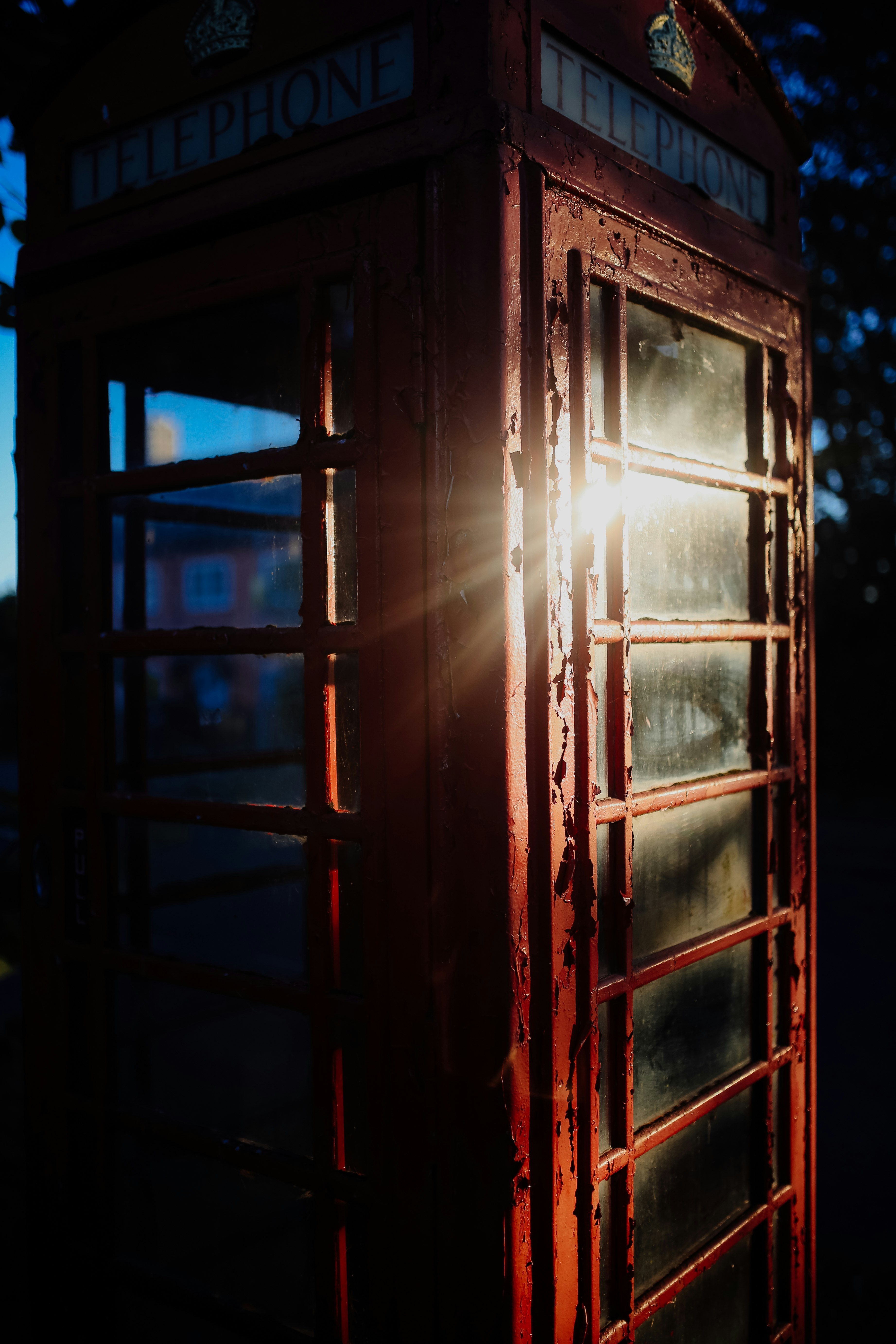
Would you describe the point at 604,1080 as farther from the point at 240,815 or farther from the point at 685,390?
the point at 685,390

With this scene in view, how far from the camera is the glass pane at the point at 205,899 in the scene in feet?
8.20

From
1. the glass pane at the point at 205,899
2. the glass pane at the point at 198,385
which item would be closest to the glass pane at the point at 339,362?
the glass pane at the point at 198,385

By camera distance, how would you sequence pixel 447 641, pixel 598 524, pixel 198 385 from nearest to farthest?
pixel 447 641, pixel 598 524, pixel 198 385

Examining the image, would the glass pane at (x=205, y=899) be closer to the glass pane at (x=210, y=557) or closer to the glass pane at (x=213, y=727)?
the glass pane at (x=213, y=727)

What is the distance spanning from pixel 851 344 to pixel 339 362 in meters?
11.1

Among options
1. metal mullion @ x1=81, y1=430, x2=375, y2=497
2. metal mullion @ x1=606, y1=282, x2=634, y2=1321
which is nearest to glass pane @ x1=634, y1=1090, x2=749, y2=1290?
metal mullion @ x1=606, y1=282, x2=634, y2=1321

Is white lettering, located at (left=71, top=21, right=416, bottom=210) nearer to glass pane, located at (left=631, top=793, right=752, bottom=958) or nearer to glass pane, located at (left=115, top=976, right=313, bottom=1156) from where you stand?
glass pane, located at (left=631, top=793, right=752, bottom=958)

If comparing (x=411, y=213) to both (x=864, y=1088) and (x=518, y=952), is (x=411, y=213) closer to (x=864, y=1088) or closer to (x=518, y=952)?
(x=518, y=952)

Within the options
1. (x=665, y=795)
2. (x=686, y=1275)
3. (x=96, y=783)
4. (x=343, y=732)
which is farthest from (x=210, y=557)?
(x=686, y=1275)

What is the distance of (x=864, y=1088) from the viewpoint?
4082 millimetres

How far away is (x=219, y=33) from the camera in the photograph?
1732 millimetres

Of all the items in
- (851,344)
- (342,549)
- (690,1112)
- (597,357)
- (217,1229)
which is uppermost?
(851,344)

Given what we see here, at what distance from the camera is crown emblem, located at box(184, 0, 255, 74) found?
1.71 metres

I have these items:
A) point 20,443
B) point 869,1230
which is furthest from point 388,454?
point 869,1230
